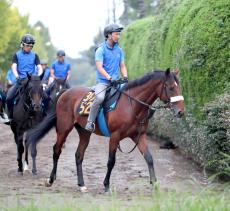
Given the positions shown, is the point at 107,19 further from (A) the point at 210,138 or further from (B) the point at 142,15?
(A) the point at 210,138

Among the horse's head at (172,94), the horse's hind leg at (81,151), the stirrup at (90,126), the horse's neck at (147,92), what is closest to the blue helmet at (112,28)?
the horse's neck at (147,92)

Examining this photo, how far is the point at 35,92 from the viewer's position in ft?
40.3

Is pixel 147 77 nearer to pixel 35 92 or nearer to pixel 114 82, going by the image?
pixel 114 82

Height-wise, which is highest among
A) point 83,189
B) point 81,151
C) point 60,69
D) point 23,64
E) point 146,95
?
point 23,64

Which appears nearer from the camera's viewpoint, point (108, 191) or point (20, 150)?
point (108, 191)

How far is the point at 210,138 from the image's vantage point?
1106cm

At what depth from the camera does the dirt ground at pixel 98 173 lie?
10.1 m

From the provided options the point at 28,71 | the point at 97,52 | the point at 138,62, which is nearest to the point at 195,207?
the point at 97,52

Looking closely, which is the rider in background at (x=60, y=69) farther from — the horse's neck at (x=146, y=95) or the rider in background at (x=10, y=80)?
the horse's neck at (x=146, y=95)

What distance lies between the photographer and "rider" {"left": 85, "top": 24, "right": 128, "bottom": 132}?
10.3 meters

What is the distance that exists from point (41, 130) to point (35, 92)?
1240mm

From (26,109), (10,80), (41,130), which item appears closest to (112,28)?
(41,130)

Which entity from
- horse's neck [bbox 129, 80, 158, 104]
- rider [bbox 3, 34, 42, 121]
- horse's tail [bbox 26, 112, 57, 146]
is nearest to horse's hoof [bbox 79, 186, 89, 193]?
horse's tail [bbox 26, 112, 57, 146]

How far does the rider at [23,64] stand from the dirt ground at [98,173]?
167 centimetres
